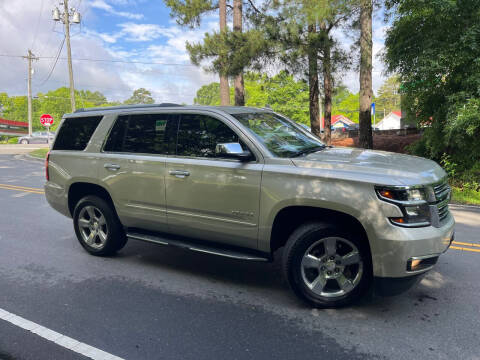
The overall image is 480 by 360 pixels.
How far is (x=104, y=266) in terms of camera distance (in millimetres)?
5074

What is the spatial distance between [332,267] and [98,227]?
316 centimetres

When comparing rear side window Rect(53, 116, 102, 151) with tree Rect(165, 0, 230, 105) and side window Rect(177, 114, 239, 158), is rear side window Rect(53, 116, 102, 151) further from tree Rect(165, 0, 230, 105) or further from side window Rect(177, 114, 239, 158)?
tree Rect(165, 0, 230, 105)

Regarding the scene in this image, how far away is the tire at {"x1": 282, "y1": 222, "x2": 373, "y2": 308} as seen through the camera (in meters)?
3.61

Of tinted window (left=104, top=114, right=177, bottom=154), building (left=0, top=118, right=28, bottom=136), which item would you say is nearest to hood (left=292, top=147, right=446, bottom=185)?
tinted window (left=104, top=114, right=177, bottom=154)

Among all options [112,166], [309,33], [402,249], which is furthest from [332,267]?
[309,33]

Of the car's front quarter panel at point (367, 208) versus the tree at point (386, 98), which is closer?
the car's front quarter panel at point (367, 208)

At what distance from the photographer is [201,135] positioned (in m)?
4.45

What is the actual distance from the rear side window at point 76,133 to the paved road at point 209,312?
148cm

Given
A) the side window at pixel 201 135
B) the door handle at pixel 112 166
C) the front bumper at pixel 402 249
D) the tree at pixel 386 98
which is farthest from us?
the tree at pixel 386 98

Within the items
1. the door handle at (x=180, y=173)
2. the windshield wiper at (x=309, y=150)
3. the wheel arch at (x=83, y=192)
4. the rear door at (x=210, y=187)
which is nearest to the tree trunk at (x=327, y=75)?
the windshield wiper at (x=309, y=150)

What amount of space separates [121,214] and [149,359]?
2.33 meters

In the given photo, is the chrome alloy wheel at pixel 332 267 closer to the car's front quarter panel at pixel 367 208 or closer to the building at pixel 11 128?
the car's front quarter panel at pixel 367 208

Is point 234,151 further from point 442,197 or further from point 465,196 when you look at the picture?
point 465,196

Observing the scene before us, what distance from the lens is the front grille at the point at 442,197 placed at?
11.8ft
